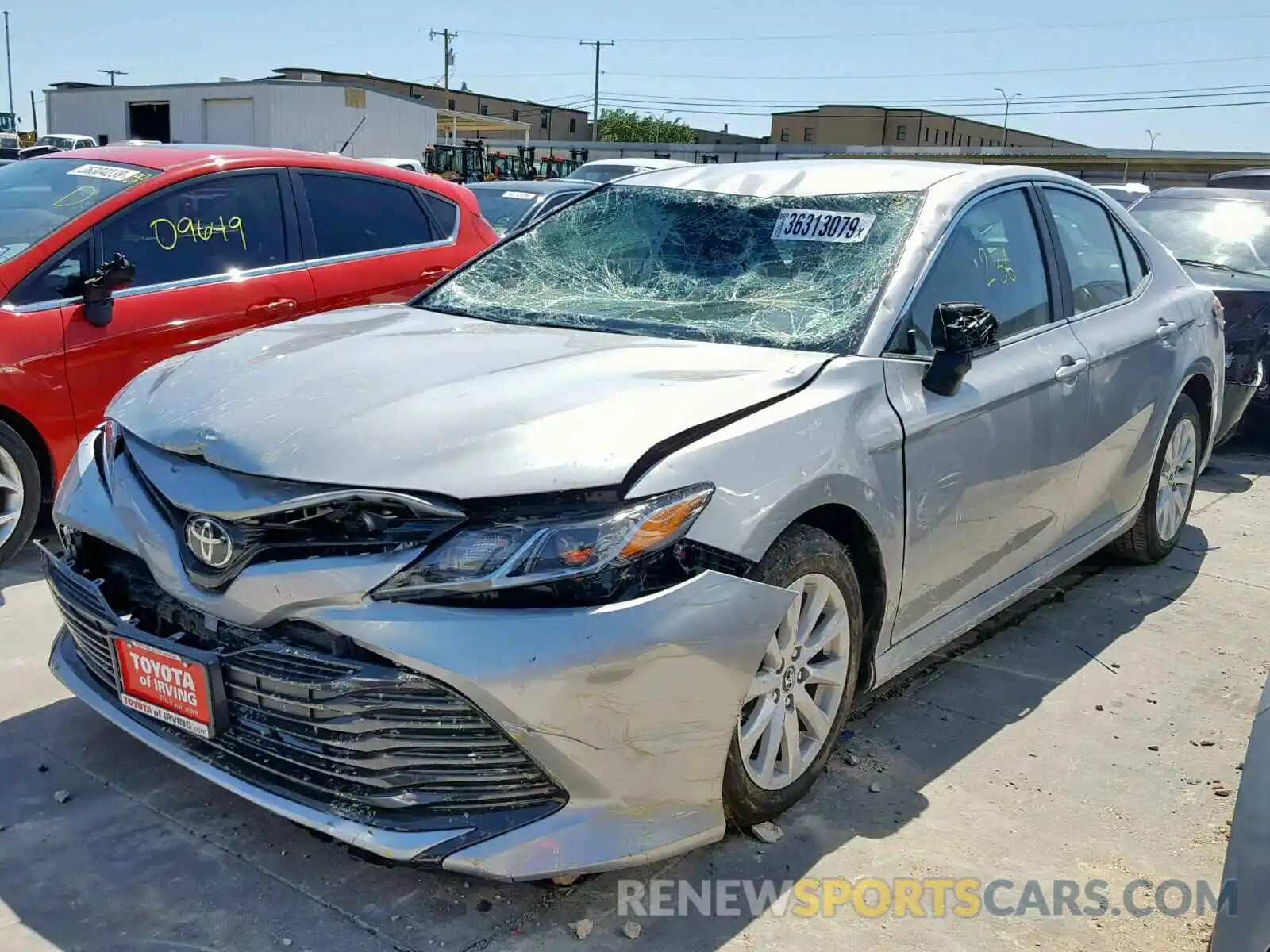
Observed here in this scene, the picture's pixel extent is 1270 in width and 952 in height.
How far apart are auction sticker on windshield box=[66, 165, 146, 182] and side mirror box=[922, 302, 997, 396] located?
11.7 feet

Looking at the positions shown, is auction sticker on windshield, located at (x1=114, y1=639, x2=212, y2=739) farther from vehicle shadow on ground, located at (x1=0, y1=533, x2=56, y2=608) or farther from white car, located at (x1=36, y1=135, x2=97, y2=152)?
white car, located at (x1=36, y1=135, x2=97, y2=152)

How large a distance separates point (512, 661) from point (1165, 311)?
3.57 metres

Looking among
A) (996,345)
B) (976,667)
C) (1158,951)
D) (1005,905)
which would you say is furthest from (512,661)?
(976,667)

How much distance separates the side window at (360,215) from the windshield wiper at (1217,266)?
503 cm

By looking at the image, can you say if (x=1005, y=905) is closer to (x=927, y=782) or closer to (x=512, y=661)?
(x=927, y=782)

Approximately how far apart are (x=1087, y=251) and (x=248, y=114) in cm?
3813

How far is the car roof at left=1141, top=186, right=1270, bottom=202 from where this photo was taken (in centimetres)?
864

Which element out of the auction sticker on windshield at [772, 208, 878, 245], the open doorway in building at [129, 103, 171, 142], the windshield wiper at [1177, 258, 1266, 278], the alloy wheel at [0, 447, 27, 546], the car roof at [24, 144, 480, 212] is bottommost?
the alloy wheel at [0, 447, 27, 546]

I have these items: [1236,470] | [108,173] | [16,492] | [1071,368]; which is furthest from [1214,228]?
[16,492]

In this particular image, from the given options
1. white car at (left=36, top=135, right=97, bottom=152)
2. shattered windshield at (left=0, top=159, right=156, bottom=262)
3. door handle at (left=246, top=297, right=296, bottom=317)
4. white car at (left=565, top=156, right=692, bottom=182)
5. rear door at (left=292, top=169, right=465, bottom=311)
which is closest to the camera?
shattered windshield at (left=0, top=159, right=156, bottom=262)

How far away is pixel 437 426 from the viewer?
2.57m

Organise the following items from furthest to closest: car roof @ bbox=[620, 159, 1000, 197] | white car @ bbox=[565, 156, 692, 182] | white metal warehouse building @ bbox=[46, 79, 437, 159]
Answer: white metal warehouse building @ bbox=[46, 79, 437, 159] < white car @ bbox=[565, 156, 692, 182] < car roof @ bbox=[620, 159, 1000, 197]

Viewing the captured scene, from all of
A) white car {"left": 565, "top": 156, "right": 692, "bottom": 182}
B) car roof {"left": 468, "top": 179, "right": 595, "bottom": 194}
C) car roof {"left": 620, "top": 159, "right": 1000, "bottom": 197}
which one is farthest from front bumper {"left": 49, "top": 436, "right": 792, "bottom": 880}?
white car {"left": 565, "top": 156, "right": 692, "bottom": 182}

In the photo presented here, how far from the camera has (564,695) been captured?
231cm
